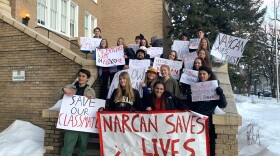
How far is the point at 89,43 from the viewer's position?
31.1 feet

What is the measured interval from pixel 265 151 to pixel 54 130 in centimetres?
455

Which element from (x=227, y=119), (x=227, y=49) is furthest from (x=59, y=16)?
(x=227, y=119)

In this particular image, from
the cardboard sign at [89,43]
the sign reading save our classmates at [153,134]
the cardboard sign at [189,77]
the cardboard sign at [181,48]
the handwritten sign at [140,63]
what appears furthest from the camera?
the cardboard sign at [89,43]

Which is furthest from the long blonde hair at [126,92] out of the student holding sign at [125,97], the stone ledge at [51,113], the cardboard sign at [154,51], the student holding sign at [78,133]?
the cardboard sign at [154,51]

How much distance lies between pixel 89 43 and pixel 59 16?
318 inches

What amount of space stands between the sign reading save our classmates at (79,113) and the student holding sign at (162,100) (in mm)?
995

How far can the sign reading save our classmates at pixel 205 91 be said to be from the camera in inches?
221

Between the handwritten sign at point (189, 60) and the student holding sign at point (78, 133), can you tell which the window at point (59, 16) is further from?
the student holding sign at point (78, 133)

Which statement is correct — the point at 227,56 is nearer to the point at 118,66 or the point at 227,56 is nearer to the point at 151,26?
the point at 118,66

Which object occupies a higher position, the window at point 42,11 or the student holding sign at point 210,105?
the window at point 42,11

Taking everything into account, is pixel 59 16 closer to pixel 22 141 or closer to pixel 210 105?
pixel 22 141

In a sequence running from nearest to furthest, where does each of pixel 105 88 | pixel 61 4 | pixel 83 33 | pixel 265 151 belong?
1. pixel 265 151
2. pixel 105 88
3. pixel 61 4
4. pixel 83 33

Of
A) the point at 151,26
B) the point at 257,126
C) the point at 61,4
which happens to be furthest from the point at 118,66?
the point at 151,26

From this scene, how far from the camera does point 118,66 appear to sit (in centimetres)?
868
